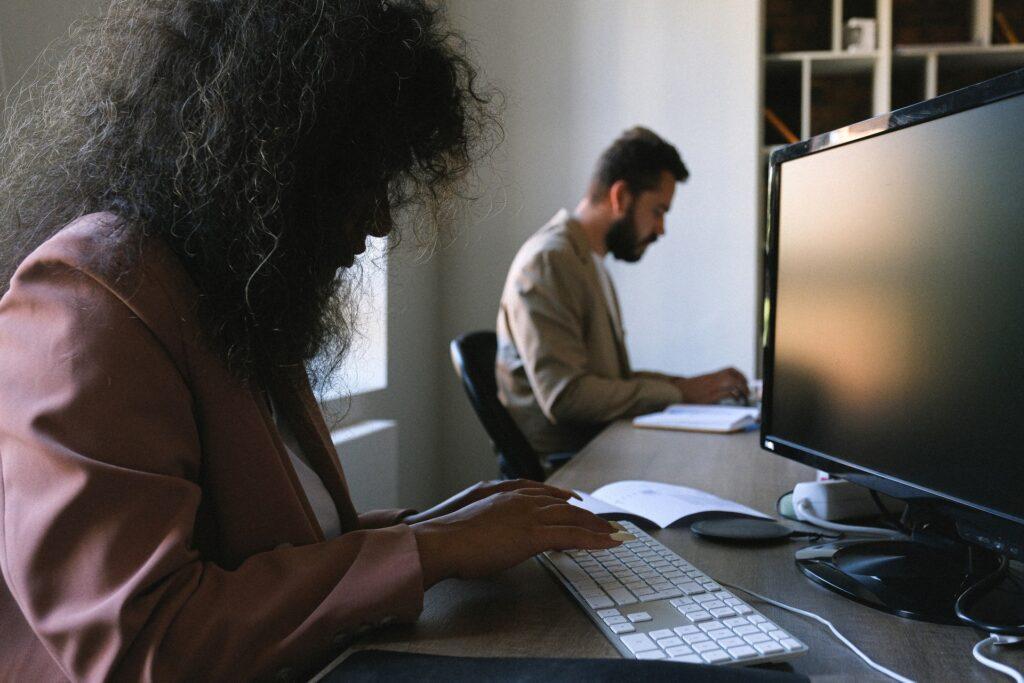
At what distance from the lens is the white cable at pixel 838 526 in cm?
99

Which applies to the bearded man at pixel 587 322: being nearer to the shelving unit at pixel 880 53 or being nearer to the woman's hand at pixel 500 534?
the shelving unit at pixel 880 53

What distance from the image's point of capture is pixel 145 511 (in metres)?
0.61

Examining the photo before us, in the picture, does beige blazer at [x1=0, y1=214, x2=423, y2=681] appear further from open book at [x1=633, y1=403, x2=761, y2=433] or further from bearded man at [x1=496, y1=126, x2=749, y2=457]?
bearded man at [x1=496, y1=126, x2=749, y2=457]

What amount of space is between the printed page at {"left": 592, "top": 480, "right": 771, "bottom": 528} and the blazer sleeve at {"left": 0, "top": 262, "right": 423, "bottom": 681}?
45cm

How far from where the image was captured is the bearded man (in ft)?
7.41

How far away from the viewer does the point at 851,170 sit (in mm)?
880

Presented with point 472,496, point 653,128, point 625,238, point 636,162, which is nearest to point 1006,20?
point 653,128

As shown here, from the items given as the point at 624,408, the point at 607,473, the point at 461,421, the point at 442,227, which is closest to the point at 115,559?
the point at 442,227

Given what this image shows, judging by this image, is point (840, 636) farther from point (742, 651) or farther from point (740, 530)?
point (740, 530)

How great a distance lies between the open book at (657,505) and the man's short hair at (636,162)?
1.61 metres

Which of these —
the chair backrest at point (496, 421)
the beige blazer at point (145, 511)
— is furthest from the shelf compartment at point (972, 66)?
the beige blazer at point (145, 511)

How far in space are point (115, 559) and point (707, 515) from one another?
70 centimetres

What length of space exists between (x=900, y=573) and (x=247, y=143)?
2.32 feet

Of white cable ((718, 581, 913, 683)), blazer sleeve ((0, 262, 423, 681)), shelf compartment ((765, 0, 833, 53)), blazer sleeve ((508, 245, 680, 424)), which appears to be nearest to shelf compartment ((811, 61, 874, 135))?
shelf compartment ((765, 0, 833, 53))
